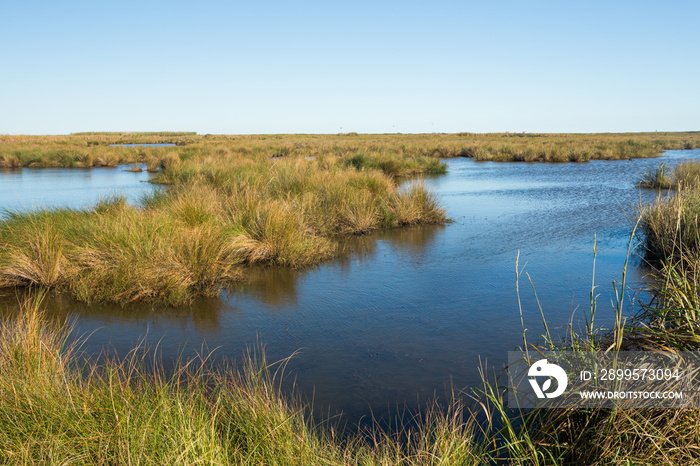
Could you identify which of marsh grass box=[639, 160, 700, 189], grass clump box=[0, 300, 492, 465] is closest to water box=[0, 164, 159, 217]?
grass clump box=[0, 300, 492, 465]

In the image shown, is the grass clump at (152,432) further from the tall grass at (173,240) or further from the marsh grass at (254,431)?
the tall grass at (173,240)

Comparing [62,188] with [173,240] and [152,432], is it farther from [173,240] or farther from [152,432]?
[152,432]

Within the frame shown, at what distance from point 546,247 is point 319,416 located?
19.7 ft

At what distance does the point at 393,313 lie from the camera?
5.31 meters

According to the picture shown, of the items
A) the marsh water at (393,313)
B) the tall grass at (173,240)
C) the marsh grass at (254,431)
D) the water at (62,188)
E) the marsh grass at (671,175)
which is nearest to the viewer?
the marsh grass at (254,431)

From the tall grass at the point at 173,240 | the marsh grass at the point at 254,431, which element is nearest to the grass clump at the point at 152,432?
the marsh grass at the point at 254,431

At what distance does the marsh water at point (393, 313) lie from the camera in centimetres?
393

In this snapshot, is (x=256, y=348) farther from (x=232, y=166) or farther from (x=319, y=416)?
(x=232, y=166)

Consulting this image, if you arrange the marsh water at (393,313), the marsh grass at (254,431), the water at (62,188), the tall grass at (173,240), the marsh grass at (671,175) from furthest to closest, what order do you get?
the water at (62,188), the marsh grass at (671,175), the tall grass at (173,240), the marsh water at (393,313), the marsh grass at (254,431)

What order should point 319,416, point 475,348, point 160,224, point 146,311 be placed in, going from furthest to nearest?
point 160,224
point 146,311
point 475,348
point 319,416

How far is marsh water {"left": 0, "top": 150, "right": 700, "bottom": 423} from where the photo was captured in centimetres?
393

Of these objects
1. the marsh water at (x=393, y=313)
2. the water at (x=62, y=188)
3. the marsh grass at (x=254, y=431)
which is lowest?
the marsh water at (x=393, y=313)

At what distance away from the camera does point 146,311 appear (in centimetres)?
540

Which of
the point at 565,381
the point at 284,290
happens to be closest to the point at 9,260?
the point at 284,290
